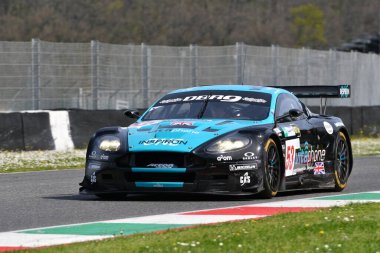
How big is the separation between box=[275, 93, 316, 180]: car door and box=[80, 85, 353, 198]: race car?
0.01 metres

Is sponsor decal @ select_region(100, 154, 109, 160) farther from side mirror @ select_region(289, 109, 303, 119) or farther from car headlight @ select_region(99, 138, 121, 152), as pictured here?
side mirror @ select_region(289, 109, 303, 119)

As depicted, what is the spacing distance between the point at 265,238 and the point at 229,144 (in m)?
3.51

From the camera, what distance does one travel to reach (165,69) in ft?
88.7

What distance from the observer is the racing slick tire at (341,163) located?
1300 centimetres

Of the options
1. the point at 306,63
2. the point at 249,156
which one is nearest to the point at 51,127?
the point at 249,156

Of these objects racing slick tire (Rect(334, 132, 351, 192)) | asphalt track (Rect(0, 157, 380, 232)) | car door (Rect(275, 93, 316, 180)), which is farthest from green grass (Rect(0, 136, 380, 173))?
car door (Rect(275, 93, 316, 180))

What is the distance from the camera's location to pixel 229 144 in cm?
1097

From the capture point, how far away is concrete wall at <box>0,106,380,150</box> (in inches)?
818

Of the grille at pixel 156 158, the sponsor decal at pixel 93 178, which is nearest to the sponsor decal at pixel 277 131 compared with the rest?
the grille at pixel 156 158

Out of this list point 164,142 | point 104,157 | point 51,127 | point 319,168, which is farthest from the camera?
point 51,127

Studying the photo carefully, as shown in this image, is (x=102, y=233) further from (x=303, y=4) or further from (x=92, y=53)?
(x=303, y=4)

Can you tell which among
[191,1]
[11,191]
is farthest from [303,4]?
[11,191]

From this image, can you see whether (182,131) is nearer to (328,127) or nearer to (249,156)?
(249,156)

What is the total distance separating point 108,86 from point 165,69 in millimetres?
1669
